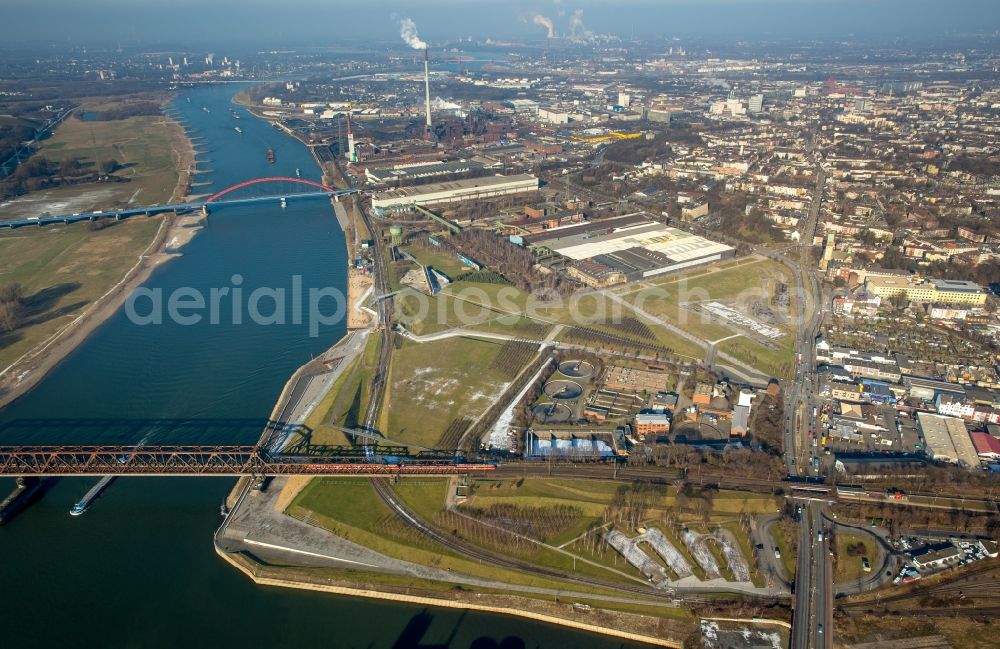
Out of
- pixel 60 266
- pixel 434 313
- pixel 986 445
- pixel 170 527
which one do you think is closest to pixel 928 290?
pixel 986 445

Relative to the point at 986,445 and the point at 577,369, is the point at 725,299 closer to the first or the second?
the point at 577,369

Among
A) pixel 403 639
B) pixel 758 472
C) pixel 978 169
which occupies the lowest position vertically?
pixel 403 639

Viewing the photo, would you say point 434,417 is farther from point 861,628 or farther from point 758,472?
point 861,628

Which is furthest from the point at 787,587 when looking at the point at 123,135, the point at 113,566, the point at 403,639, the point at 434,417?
the point at 123,135

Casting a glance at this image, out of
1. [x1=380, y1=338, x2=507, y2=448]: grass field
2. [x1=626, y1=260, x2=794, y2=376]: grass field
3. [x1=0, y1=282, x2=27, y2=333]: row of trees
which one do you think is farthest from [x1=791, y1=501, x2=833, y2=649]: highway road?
[x1=0, y1=282, x2=27, y2=333]: row of trees

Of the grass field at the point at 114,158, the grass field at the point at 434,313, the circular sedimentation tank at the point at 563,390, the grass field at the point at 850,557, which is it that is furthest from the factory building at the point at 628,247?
the grass field at the point at 114,158

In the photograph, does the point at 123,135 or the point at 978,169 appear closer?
the point at 978,169

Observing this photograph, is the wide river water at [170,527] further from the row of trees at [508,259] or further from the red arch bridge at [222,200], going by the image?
the red arch bridge at [222,200]
